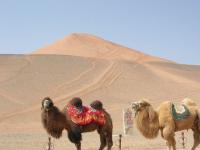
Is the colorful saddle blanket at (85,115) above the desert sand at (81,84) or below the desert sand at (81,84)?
below

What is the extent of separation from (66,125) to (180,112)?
2736 mm

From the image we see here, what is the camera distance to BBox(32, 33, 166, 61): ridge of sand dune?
298 ft

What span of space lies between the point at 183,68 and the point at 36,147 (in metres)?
50.2

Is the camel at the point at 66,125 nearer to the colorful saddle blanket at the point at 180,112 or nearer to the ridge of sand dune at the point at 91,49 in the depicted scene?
the colorful saddle blanket at the point at 180,112

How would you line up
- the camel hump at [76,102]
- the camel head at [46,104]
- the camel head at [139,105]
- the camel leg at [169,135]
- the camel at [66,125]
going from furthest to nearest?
the camel hump at [76,102]
the camel head at [139,105]
the camel leg at [169,135]
the camel at [66,125]
the camel head at [46,104]

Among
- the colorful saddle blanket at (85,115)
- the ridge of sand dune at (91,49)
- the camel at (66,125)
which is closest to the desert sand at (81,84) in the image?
the camel at (66,125)

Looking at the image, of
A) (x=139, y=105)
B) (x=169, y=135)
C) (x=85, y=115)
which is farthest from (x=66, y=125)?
(x=169, y=135)

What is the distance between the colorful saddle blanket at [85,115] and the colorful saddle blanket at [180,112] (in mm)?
1810

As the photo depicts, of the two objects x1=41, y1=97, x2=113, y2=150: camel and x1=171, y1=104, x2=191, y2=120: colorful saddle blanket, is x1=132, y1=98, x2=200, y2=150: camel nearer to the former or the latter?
x1=171, y1=104, x2=191, y2=120: colorful saddle blanket

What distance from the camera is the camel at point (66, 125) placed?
12195 mm

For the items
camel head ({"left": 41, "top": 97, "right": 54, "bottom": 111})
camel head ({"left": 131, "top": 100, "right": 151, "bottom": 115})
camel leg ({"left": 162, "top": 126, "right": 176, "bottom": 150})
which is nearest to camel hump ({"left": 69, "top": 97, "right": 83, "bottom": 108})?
camel head ({"left": 41, "top": 97, "right": 54, "bottom": 111})

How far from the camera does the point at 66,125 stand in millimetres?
12688

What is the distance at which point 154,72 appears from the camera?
200 ft

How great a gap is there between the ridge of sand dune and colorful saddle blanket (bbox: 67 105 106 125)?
7359 centimetres
